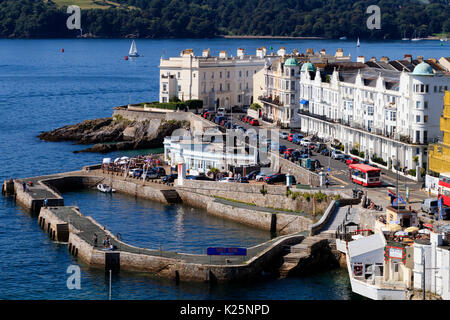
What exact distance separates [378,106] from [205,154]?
703 inches

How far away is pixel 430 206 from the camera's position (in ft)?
217

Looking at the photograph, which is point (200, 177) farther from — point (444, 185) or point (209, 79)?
point (209, 79)

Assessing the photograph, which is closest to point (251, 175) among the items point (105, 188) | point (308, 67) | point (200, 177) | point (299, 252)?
point (200, 177)

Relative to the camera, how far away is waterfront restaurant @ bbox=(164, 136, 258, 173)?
8925 centimetres

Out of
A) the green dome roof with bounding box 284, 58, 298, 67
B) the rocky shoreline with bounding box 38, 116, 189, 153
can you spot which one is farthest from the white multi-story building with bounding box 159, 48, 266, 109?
the green dome roof with bounding box 284, 58, 298, 67

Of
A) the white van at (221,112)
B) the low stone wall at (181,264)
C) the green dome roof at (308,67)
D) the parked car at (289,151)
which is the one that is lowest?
the low stone wall at (181,264)

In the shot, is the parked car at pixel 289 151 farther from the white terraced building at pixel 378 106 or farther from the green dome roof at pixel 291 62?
the green dome roof at pixel 291 62

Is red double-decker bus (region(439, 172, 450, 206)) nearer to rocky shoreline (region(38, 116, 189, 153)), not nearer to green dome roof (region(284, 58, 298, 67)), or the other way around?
green dome roof (region(284, 58, 298, 67))

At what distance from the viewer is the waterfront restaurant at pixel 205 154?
293 ft

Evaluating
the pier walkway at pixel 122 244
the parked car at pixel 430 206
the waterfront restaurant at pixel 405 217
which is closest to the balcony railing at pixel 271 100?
the pier walkway at pixel 122 244

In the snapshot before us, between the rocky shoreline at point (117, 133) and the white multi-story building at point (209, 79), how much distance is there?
8.34m

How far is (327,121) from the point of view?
323ft

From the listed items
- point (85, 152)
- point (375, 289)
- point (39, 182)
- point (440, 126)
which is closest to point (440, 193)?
point (440, 126)

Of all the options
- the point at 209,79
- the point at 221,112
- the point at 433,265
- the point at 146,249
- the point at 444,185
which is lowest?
the point at 146,249
